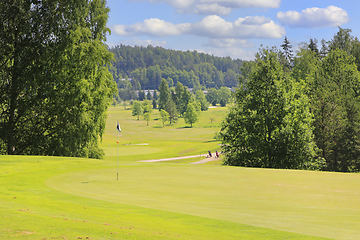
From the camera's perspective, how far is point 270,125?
120 feet

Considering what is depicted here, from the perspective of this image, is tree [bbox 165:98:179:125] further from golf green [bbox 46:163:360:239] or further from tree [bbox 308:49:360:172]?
golf green [bbox 46:163:360:239]

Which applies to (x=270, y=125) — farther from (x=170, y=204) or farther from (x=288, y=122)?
(x=170, y=204)

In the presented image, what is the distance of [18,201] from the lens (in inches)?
464

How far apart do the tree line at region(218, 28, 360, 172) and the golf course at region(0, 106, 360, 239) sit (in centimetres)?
1484

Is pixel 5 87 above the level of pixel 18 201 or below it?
above

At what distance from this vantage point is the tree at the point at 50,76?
105 ft

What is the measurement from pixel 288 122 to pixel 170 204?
25971 mm

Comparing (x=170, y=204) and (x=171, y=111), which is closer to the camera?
(x=170, y=204)

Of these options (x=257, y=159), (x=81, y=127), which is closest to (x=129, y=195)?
(x=81, y=127)

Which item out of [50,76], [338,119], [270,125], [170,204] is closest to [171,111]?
[338,119]

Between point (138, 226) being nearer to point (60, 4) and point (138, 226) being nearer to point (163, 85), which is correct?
point (60, 4)

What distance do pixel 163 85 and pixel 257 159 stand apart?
138929 millimetres

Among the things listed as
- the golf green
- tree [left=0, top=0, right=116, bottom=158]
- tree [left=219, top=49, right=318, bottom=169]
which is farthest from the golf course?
tree [left=219, top=49, right=318, bottom=169]

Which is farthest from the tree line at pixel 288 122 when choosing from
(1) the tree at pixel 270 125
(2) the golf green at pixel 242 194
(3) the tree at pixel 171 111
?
(3) the tree at pixel 171 111
